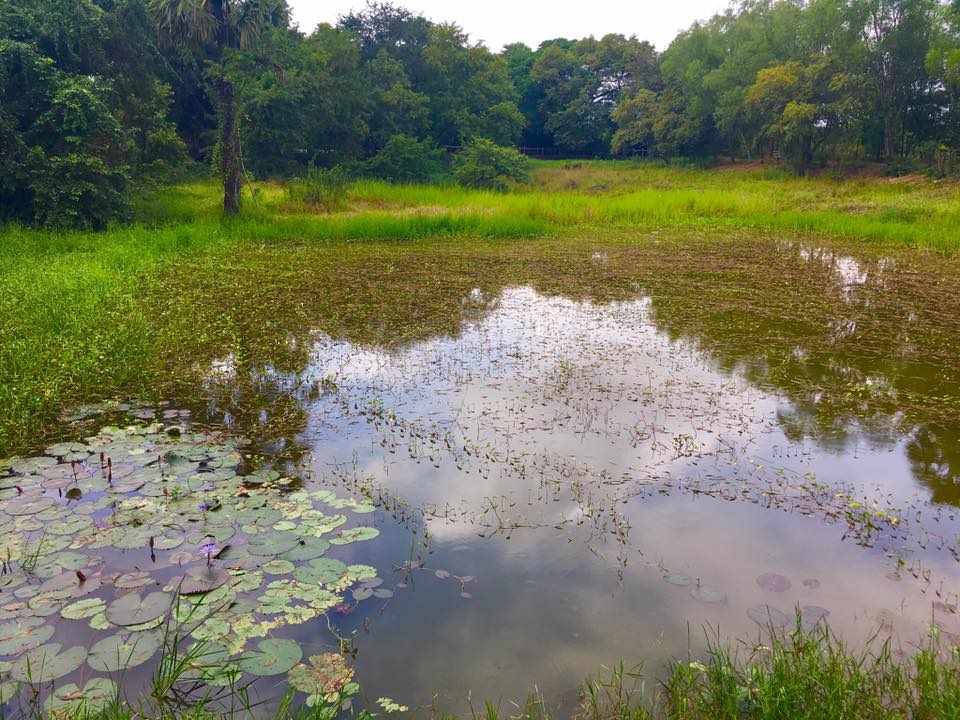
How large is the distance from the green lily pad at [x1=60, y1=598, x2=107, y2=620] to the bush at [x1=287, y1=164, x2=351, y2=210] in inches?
549

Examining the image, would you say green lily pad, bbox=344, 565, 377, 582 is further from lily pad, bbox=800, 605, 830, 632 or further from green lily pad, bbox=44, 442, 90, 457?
green lily pad, bbox=44, 442, 90, 457

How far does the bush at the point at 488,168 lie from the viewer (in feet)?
81.1

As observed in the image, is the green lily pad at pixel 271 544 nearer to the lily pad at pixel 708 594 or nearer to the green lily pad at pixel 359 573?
the green lily pad at pixel 359 573

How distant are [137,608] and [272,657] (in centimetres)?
62

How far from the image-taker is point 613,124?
4516 cm

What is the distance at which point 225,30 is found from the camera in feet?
44.9

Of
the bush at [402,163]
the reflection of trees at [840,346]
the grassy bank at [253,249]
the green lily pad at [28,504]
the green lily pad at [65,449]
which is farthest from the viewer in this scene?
the bush at [402,163]

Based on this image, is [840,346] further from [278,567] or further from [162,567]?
[162,567]

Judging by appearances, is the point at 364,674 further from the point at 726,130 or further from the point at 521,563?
the point at 726,130

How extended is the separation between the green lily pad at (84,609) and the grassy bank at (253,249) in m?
1.76

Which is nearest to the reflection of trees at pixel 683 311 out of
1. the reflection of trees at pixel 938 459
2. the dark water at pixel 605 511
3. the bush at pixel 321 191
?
the reflection of trees at pixel 938 459

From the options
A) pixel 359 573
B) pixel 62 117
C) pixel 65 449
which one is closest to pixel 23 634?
pixel 359 573

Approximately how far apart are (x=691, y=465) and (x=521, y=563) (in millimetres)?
1437

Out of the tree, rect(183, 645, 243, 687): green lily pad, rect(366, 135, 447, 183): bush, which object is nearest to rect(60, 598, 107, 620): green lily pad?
rect(183, 645, 243, 687): green lily pad
